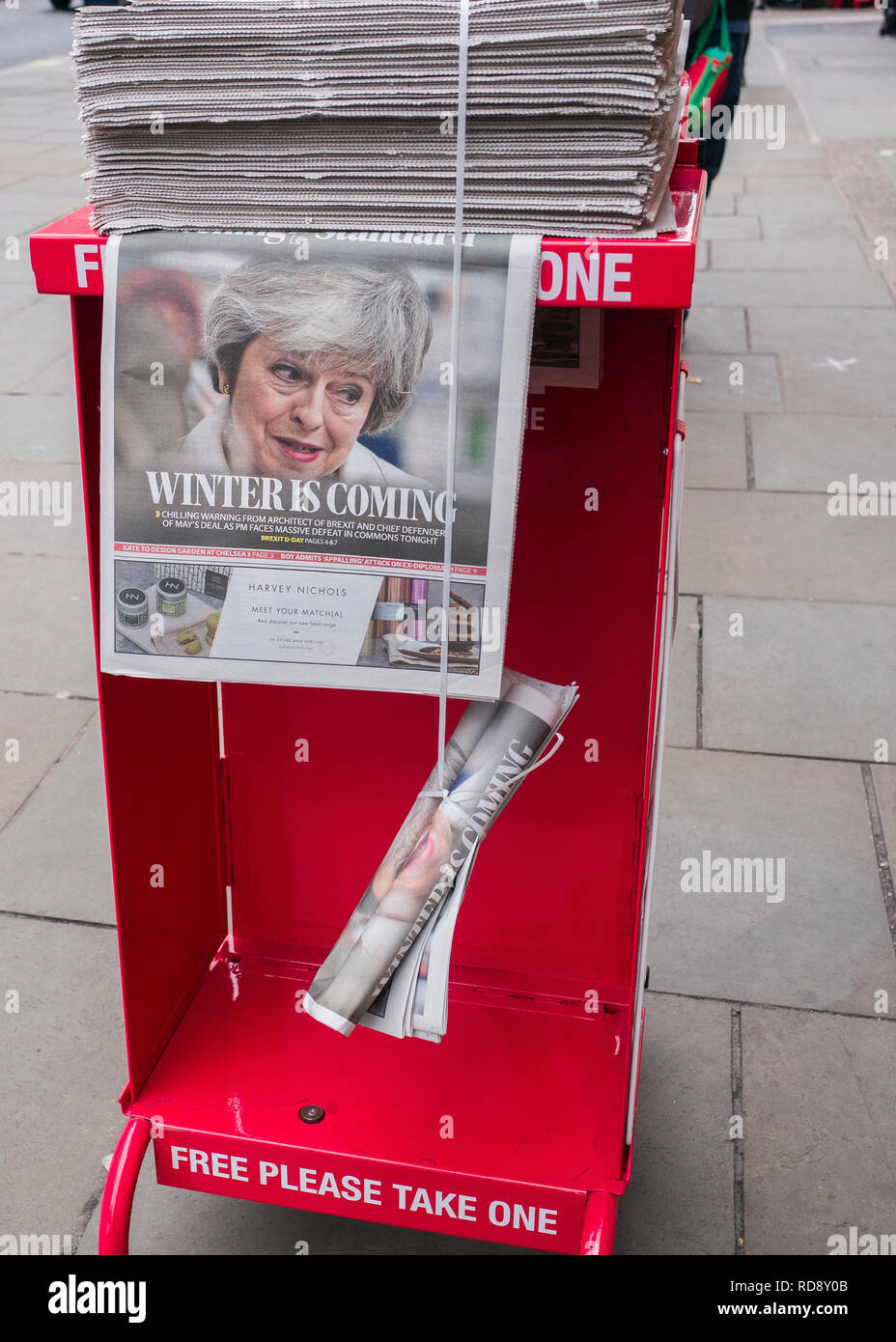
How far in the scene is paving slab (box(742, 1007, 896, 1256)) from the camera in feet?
7.36

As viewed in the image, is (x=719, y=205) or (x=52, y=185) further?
(x=719, y=205)

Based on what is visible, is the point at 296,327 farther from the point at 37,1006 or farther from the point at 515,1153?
the point at 37,1006

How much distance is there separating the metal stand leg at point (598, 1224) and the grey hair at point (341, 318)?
1.19 meters

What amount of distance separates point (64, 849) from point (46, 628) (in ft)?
4.02

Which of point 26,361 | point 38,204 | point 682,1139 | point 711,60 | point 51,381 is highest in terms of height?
point 38,204

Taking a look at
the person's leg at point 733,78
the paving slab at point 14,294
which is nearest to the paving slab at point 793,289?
the person's leg at point 733,78

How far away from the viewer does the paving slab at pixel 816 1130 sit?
224 cm

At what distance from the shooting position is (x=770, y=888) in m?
3.08

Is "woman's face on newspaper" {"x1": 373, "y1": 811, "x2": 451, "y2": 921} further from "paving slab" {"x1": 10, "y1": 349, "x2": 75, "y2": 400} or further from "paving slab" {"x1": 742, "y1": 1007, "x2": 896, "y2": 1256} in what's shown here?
"paving slab" {"x1": 10, "y1": 349, "x2": 75, "y2": 400}

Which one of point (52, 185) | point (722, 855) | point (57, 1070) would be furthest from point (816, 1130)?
point (52, 185)

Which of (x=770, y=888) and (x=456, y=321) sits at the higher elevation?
Answer: (x=456, y=321)

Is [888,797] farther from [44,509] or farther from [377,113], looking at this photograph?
[44,509]

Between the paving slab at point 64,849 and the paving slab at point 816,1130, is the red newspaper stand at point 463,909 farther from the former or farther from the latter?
the paving slab at point 64,849

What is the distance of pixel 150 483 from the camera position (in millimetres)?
1551
